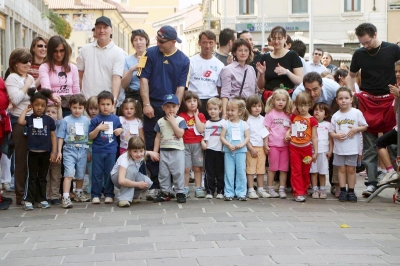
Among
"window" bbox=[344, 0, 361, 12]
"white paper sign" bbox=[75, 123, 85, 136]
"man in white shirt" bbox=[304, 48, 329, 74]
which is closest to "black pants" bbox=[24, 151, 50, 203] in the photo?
"white paper sign" bbox=[75, 123, 85, 136]

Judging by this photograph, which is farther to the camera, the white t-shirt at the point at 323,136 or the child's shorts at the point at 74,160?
the white t-shirt at the point at 323,136

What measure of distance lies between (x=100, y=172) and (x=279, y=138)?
2331 mm

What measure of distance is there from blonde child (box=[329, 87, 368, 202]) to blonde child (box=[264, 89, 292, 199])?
0.61 meters

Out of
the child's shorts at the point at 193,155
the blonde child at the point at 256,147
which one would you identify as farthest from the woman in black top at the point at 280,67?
the child's shorts at the point at 193,155

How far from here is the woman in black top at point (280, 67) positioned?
10633mm

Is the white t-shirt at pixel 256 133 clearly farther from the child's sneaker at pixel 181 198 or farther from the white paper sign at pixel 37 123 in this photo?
the white paper sign at pixel 37 123

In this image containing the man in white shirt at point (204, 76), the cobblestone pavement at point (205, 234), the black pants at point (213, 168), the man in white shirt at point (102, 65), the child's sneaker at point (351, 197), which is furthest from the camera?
the man in white shirt at point (204, 76)

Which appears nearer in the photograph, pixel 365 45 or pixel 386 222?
pixel 386 222

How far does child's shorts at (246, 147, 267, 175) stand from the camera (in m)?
10.2

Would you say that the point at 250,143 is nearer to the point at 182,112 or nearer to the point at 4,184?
the point at 182,112

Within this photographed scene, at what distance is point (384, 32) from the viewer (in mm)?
47375

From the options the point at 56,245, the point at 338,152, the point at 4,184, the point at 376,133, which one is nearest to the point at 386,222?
the point at 338,152

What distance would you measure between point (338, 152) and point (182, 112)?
2.07 m

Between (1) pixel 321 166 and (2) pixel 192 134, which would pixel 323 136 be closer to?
(1) pixel 321 166
